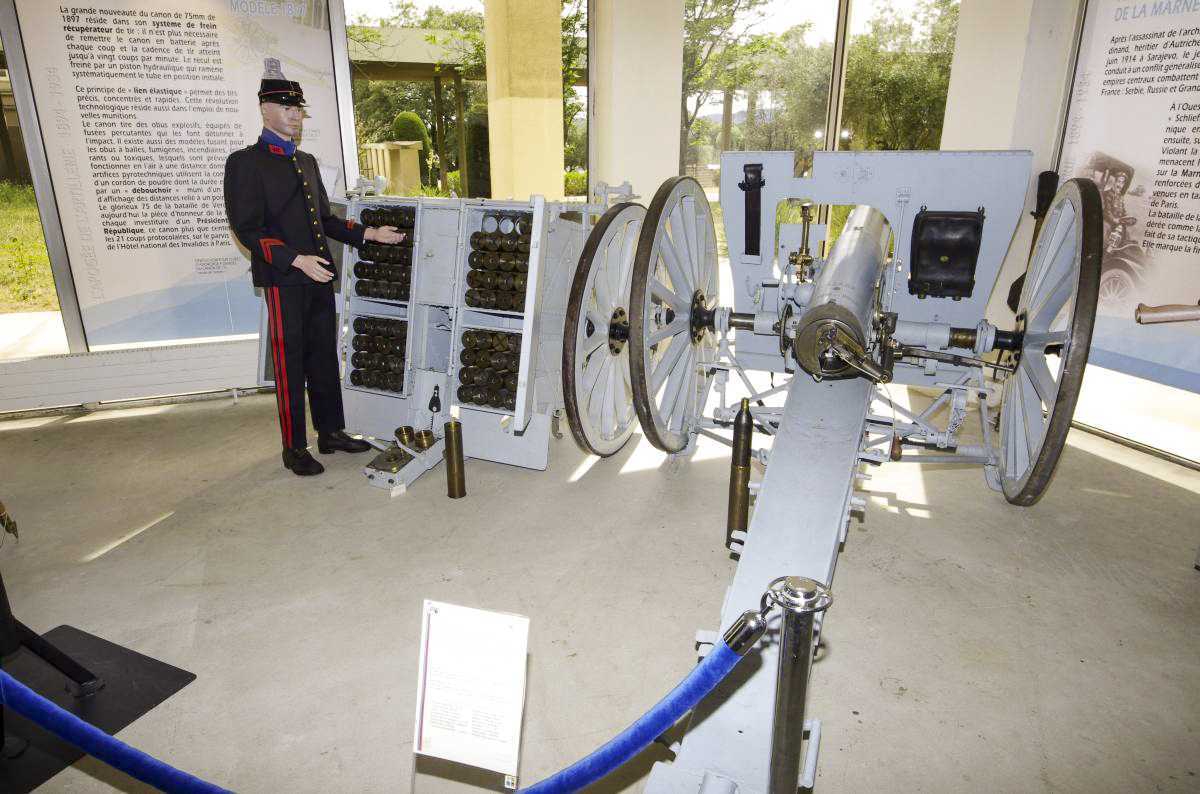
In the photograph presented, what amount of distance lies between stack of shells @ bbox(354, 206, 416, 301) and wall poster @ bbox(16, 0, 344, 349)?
1206 millimetres

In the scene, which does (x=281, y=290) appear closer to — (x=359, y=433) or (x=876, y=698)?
(x=359, y=433)

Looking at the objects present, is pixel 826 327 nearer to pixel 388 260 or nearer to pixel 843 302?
pixel 843 302

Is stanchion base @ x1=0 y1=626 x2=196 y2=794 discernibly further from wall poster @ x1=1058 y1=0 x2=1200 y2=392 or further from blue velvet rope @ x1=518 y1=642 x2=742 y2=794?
wall poster @ x1=1058 y1=0 x2=1200 y2=392

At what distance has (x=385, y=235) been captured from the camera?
3.80m

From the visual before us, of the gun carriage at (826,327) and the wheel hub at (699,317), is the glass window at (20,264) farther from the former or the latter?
the wheel hub at (699,317)

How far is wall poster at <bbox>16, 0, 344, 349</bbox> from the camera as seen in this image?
439 cm

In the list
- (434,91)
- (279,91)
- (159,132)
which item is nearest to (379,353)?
(279,91)

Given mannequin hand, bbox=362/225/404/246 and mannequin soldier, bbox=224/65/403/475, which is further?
mannequin hand, bbox=362/225/404/246

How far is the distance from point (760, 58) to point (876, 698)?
17.7 ft

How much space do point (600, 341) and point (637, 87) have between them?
284 centimetres

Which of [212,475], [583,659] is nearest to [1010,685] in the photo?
[583,659]

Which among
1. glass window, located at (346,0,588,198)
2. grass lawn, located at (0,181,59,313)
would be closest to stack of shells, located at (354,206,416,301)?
glass window, located at (346,0,588,198)

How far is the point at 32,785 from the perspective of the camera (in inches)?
77.7

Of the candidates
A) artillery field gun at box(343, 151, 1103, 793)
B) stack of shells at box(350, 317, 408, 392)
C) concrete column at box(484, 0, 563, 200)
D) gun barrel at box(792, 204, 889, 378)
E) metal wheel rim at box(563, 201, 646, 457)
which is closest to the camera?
artillery field gun at box(343, 151, 1103, 793)
